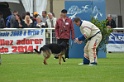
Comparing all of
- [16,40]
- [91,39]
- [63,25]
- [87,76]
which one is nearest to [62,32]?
[63,25]

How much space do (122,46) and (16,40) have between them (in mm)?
5697

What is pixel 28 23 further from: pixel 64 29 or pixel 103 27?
pixel 64 29

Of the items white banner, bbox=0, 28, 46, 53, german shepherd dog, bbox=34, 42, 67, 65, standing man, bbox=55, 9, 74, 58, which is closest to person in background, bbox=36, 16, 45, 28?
white banner, bbox=0, 28, 46, 53

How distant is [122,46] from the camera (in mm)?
29688

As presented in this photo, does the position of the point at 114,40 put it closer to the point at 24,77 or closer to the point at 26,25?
the point at 26,25

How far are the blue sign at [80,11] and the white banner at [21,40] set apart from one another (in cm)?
434

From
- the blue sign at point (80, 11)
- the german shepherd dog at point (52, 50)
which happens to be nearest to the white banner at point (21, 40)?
the blue sign at point (80, 11)

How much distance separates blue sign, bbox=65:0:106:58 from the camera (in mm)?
24047

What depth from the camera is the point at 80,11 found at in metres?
24.1

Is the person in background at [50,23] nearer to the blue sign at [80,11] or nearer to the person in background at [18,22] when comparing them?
the person in background at [18,22]

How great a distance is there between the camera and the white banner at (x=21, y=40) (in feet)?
92.5

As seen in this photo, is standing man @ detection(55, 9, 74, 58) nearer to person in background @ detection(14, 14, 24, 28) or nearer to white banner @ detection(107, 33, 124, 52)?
person in background @ detection(14, 14, 24, 28)

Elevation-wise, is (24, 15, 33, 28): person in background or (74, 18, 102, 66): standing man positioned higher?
(24, 15, 33, 28): person in background

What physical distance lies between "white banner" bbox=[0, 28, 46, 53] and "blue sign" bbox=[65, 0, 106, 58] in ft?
14.2
